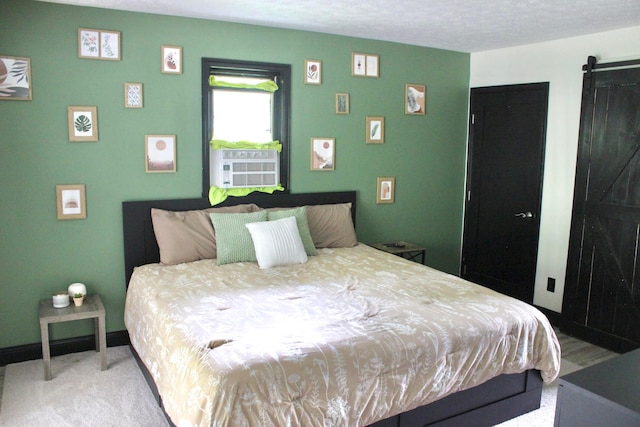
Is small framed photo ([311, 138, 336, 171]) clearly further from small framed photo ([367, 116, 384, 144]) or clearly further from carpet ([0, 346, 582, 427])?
carpet ([0, 346, 582, 427])

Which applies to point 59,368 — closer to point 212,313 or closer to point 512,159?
point 212,313

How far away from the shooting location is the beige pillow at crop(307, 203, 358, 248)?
163 inches

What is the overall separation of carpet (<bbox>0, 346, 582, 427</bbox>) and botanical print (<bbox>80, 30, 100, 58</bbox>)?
2033mm

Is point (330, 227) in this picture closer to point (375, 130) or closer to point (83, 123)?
point (375, 130)

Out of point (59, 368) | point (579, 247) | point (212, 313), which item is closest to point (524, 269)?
point (579, 247)

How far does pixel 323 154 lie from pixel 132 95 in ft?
5.12

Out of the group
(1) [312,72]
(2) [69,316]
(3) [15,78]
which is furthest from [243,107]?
(2) [69,316]

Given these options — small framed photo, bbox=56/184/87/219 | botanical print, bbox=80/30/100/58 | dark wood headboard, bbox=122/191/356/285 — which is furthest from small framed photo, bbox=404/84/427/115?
small framed photo, bbox=56/184/87/219

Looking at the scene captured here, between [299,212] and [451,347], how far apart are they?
183 cm

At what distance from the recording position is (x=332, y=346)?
88.7 inches

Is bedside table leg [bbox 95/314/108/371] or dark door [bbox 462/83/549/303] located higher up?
dark door [bbox 462/83/549/303]

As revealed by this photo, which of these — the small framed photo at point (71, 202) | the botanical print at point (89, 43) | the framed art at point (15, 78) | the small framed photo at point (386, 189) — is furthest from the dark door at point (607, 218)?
the framed art at point (15, 78)

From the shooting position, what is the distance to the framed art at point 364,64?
172 inches

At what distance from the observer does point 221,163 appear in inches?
154
